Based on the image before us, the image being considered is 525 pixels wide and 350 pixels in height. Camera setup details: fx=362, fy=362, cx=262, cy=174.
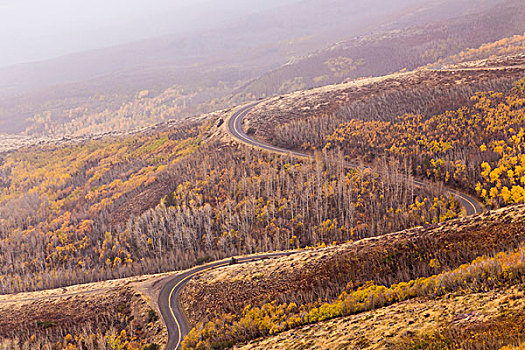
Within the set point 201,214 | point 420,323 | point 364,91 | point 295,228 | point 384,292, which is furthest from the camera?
point 364,91

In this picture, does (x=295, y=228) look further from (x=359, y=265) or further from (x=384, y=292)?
(x=384, y=292)

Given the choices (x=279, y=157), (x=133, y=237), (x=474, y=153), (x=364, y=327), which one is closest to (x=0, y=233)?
(x=133, y=237)

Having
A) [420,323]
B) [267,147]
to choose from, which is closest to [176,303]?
[420,323]

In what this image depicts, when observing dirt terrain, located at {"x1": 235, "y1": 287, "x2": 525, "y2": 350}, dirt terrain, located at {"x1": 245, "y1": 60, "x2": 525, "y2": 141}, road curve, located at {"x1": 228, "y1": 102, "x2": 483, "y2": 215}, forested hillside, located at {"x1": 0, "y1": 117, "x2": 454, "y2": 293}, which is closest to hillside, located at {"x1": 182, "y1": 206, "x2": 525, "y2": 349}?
dirt terrain, located at {"x1": 235, "y1": 287, "x2": 525, "y2": 350}

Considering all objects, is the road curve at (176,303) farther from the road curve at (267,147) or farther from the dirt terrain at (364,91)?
the dirt terrain at (364,91)

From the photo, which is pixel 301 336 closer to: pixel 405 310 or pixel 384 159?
pixel 405 310
